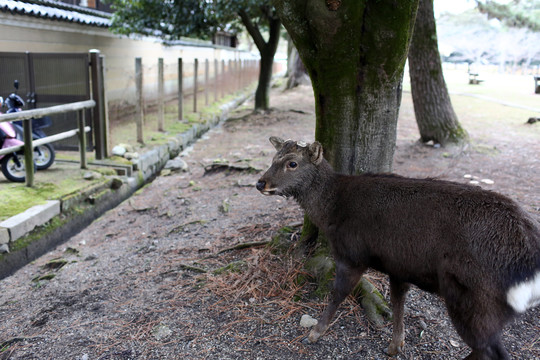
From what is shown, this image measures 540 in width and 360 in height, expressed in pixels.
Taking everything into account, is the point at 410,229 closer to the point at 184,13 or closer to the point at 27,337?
the point at 27,337

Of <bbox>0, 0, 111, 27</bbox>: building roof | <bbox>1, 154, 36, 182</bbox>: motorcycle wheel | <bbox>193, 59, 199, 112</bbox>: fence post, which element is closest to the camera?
<bbox>1, 154, 36, 182</bbox>: motorcycle wheel

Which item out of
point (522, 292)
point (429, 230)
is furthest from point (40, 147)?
point (522, 292)

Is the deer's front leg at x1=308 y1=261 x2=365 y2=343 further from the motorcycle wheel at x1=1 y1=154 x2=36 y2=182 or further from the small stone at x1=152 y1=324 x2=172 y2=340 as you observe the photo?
the motorcycle wheel at x1=1 y1=154 x2=36 y2=182

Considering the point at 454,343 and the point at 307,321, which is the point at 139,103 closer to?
the point at 307,321


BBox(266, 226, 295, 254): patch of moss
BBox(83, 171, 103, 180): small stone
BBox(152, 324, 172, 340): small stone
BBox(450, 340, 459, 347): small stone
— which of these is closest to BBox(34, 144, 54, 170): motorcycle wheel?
BBox(83, 171, 103, 180): small stone

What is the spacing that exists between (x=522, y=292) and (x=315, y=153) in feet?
4.91

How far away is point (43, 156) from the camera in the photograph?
7.33 m

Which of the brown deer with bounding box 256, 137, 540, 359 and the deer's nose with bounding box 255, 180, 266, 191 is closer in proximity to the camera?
the brown deer with bounding box 256, 137, 540, 359

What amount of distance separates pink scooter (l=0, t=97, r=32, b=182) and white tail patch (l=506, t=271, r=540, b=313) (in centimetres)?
642

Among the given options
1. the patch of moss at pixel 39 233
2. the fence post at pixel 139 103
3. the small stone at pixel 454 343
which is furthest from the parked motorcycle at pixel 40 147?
the small stone at pixel 454 343

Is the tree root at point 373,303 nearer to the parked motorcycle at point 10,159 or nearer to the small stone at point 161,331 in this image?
the small stone at point 161,331

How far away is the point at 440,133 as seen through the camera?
8.56 m

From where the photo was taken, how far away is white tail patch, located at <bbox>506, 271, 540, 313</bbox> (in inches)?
88.5

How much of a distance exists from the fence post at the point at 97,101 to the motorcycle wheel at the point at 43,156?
950mm
